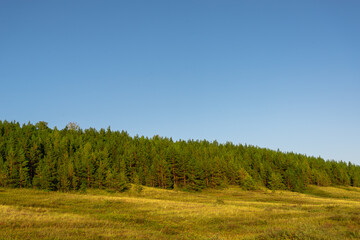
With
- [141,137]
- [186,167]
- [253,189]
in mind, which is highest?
[141,137]

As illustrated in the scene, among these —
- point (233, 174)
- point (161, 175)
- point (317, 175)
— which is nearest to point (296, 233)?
point (161, 175)

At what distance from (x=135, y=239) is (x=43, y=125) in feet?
526

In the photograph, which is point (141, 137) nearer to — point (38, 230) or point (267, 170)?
point (267, 170)

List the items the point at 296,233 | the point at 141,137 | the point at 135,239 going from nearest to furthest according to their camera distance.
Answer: the point at 296,233
the point at 135,239
the point at 141,137

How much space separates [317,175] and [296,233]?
117m

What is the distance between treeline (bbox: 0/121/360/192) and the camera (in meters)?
70.6

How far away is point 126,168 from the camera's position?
91688 millimetres

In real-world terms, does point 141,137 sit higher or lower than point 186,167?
higher

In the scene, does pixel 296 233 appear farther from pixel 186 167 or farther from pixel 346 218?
pixel 186 167

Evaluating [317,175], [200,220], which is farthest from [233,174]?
[200,220]

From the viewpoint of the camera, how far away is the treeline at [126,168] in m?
70.6

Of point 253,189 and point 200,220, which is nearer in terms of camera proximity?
point 200,220

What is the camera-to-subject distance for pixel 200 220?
25203 mm

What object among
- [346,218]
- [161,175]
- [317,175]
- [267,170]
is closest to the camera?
A: [346,218]
